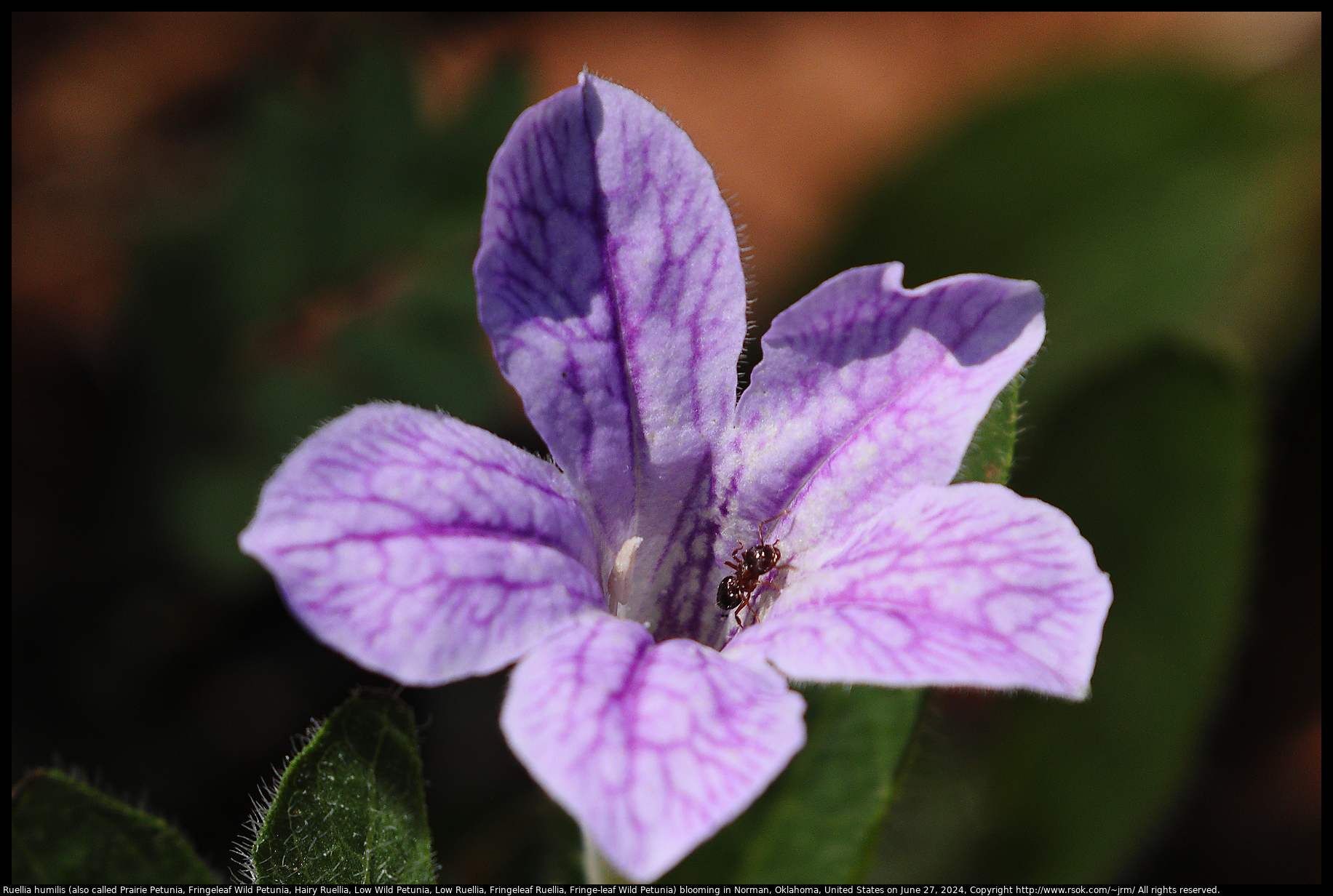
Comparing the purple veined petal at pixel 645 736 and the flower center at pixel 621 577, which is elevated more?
the purple veined petal at pixel 645 736

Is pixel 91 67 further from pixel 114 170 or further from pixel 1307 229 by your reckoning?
pixel 1307 229

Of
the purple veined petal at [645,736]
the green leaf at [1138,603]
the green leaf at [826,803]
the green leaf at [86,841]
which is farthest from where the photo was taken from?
the green leaf at [1138,603]

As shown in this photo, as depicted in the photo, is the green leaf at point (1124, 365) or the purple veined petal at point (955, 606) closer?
the purple veined petal at point (955, 606)

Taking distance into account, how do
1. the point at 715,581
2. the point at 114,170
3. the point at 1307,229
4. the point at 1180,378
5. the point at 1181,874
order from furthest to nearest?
the point at 114,170
the point at 1307,229
the point at 1181,874
the point at 1180,378
the point at 715,581

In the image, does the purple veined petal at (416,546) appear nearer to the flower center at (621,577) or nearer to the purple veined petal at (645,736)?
the purple veined petal at (645,736)

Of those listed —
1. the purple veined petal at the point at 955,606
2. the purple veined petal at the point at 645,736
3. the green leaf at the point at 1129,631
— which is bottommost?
the green leaf at the point at 1129,631

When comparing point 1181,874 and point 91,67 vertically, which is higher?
point 91,67

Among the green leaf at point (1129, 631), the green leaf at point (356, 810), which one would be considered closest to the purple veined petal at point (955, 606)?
the green leaf at point (356, 810)

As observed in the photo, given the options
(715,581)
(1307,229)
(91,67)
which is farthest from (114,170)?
(1307,229)
